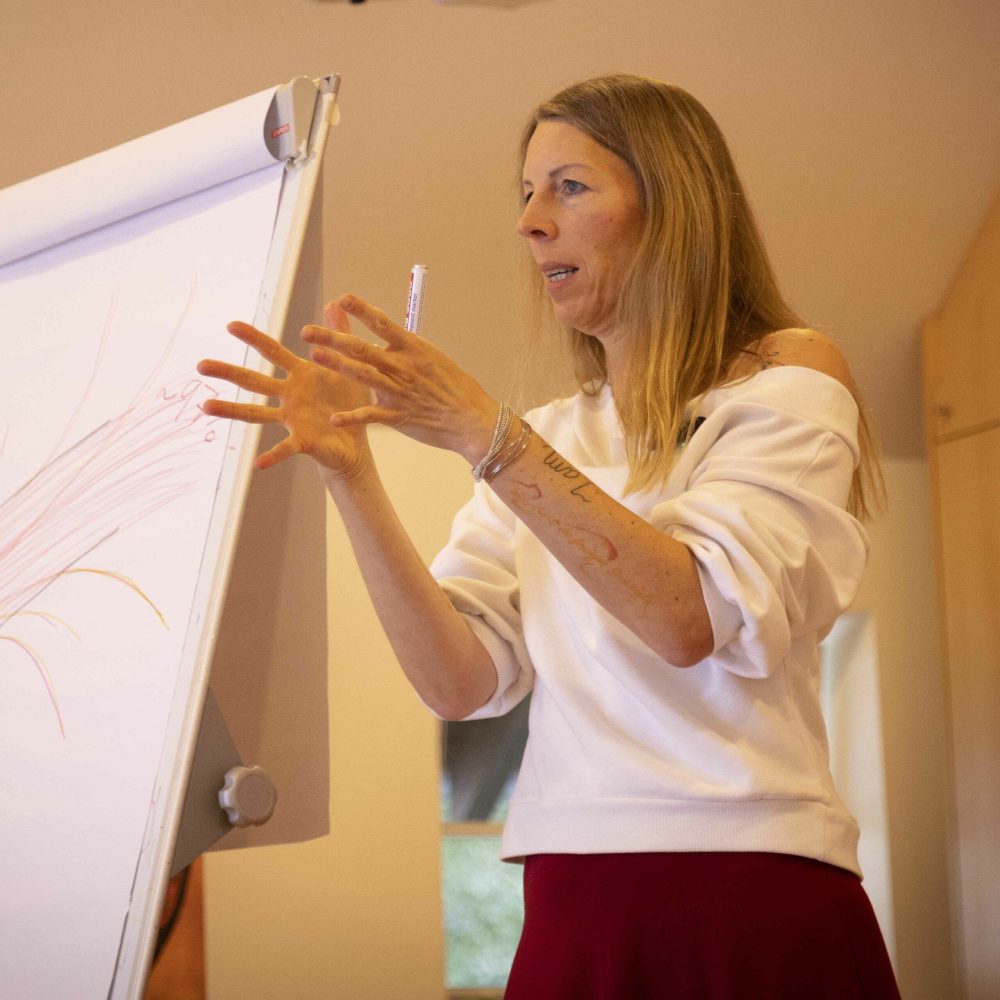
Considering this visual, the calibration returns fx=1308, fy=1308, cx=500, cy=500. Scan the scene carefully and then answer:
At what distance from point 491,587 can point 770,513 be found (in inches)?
13.1

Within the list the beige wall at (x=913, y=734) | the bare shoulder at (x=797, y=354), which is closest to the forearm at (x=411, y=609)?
the bare shoulder at (x=797, y=354)

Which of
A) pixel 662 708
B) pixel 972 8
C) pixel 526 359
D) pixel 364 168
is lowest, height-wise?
pixel 662 708

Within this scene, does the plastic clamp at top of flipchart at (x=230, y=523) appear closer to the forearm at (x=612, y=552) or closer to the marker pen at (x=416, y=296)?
the marker pen at (x=416, y=296)

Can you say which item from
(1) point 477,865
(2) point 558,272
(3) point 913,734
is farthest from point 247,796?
(3) point 913,734

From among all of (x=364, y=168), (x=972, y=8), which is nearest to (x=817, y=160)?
(x=972, y=8)

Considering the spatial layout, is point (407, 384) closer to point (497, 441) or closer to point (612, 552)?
point (497, 441)

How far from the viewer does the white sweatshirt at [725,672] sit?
106 centimetres

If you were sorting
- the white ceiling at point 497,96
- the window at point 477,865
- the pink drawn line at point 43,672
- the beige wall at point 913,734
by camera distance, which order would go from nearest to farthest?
the pink drawn line at point 43,672, the white ceiling at point 497,96, the beige wall at point 913,734, the window at point 477,865

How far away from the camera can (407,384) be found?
3.25ft

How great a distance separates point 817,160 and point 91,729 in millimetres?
2182

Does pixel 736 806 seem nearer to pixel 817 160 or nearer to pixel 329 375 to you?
pixel 329 375

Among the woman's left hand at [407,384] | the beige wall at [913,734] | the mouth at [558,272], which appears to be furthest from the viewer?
the beige wall at [913,734]

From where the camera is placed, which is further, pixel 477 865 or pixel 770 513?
pixel 477 865

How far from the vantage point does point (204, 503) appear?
1.18 m
